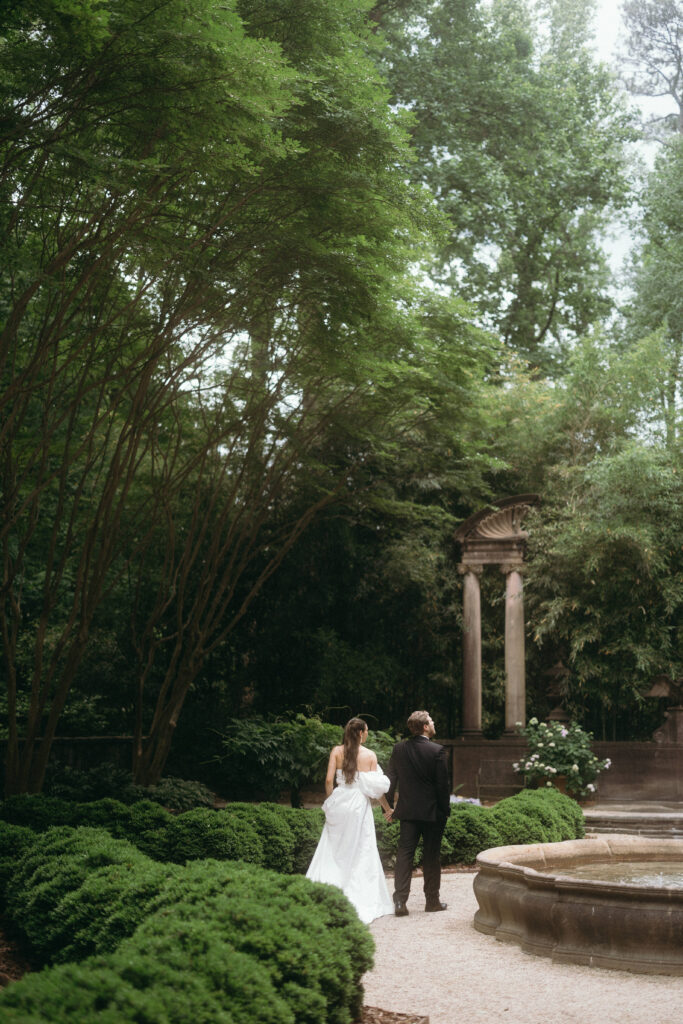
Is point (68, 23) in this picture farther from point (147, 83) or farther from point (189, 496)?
point (189, 496)

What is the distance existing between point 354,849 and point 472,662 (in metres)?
10.8

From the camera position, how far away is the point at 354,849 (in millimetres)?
7777

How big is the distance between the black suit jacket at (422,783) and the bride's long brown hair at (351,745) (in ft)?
1.15

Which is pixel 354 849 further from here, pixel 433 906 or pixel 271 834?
pixel 271 834

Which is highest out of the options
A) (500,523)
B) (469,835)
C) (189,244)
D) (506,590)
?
(189,244)

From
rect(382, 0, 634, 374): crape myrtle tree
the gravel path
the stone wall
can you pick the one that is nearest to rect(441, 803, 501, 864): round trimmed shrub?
the gravel path

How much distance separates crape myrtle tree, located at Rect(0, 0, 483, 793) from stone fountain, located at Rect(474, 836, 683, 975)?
5.67 m

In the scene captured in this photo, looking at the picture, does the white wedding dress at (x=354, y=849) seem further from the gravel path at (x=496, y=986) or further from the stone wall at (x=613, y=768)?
the stone wall at (x=613, y=768)

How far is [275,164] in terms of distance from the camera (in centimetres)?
941

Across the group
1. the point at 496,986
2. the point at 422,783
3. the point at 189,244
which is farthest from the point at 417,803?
the point at 189,244

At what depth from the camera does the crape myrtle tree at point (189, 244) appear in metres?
7.66

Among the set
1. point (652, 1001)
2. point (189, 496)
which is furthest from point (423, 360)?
point (652, 1001)

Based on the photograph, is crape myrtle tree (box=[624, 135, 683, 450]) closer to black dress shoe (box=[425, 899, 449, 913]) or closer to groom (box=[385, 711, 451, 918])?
groom (box=[385, 711, 451, 918])

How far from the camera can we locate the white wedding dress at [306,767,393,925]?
7.72m
